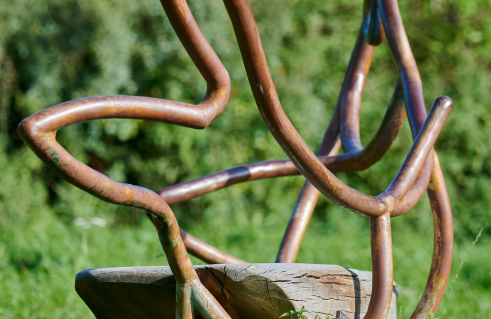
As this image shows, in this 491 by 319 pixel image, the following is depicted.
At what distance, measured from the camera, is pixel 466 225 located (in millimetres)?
4949

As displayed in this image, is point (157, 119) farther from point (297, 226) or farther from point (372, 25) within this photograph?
point (372, 25)

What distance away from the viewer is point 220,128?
434cm

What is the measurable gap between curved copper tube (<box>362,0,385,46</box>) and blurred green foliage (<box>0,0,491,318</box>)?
1588 mm

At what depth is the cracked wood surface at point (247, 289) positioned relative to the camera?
0.90 meters

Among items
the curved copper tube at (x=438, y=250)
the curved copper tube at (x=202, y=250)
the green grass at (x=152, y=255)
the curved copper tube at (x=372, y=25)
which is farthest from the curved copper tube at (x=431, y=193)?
the curved copper tube at (x=202, y=250)

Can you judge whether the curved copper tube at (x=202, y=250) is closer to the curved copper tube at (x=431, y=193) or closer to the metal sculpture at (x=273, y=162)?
the metal sculpture at (x=273, y=162)

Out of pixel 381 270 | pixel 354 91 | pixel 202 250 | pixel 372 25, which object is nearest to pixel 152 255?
pixel 202 250

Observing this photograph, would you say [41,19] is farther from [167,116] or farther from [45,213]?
[167,116]

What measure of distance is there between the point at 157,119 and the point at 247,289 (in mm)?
376

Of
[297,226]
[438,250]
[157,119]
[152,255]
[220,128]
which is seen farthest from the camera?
[220,128]

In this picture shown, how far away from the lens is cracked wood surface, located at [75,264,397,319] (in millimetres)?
899

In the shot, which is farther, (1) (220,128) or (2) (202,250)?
(1) (220,128)

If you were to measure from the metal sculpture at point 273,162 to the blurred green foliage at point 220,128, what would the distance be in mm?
1424

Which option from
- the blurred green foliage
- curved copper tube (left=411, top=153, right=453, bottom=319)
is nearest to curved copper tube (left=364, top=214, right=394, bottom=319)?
curved copper tube (left=411, top=153, right=453, bottom=319)
